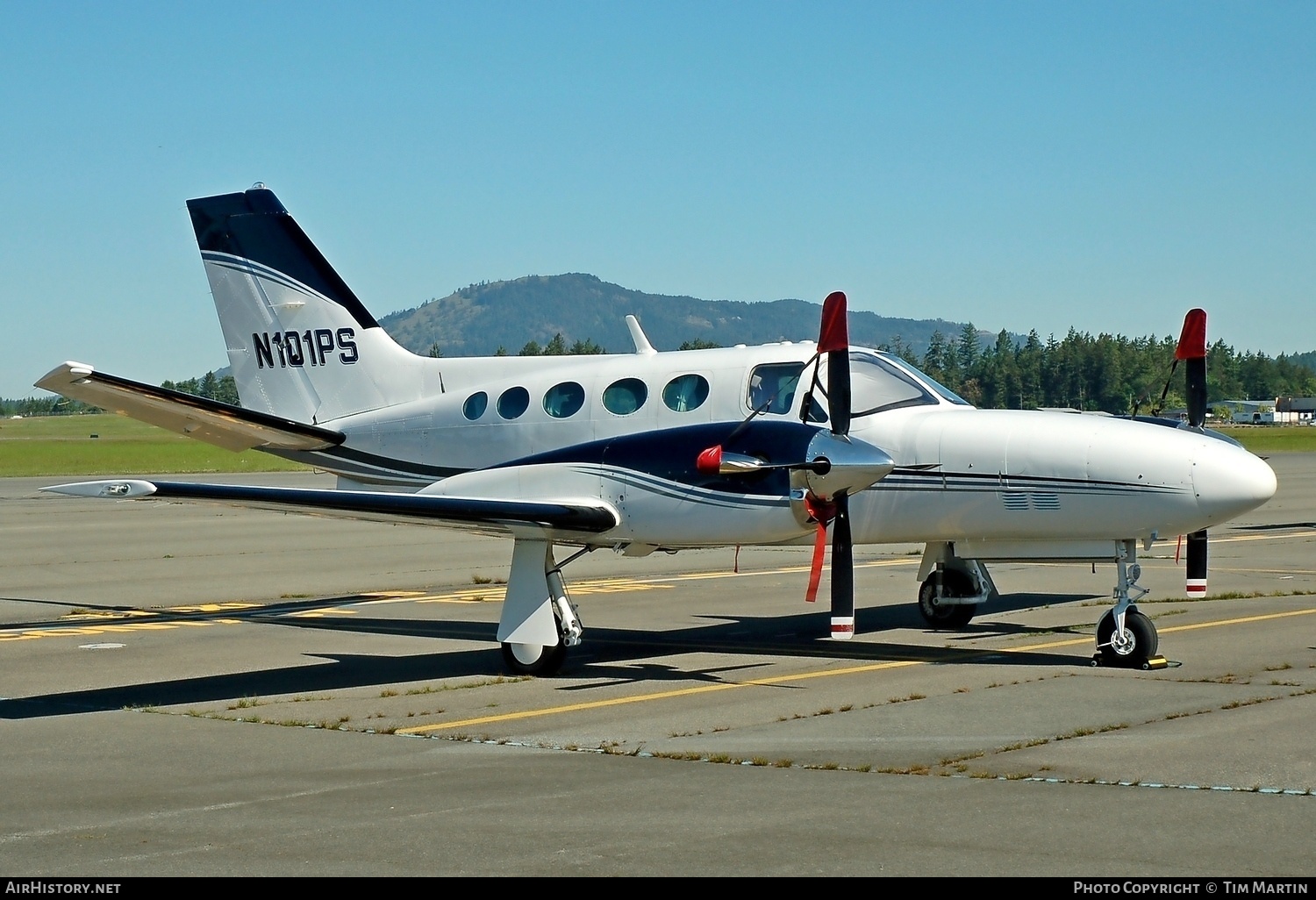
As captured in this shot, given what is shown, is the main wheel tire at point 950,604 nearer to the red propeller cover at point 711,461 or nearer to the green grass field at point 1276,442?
the red propeller cover at point 711,461

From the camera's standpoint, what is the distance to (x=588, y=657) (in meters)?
13.9

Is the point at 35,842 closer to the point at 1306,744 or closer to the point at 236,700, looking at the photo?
the point at 236,700

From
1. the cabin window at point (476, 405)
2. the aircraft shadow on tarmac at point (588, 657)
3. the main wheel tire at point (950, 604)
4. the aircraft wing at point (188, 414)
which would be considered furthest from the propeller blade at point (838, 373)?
the aircraft wing at point (188, 414)

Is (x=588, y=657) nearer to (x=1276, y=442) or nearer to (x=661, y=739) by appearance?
(x=661, y=739)

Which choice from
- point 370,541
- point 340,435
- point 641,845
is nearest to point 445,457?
point 340,435

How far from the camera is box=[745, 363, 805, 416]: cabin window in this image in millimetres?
12938

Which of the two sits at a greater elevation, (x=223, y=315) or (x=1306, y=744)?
(x=223, y=315)

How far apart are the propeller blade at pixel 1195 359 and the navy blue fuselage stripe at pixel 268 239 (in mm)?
9132

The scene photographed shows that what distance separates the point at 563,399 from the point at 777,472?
3.14m

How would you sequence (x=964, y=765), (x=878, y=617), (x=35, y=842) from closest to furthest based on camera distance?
(x=35, y=842) → (x=964, y=765) → (x=878, y=617)

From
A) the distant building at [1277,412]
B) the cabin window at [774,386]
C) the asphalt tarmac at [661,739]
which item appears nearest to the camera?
the asphalt tarmac at [661,739]

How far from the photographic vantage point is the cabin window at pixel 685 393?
1355 cm

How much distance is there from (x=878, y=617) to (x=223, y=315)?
879 cm

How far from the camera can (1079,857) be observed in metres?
6.24
